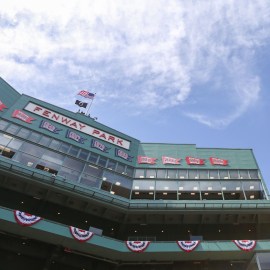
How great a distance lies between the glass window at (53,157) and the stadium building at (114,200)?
0.11m

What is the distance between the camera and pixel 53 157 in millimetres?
32344

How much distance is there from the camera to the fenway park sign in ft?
122

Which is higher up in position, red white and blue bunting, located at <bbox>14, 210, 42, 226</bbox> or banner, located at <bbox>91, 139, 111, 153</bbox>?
banner, located at <bbox>91, 139, 111, 153</bbox>

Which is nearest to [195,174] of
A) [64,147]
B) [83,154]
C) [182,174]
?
[182,174]

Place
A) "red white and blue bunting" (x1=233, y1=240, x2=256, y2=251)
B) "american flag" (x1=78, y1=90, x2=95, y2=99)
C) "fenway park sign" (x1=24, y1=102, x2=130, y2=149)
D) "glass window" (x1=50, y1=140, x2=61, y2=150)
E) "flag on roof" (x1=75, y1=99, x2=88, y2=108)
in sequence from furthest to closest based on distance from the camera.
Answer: "american flag" (x1=78, y1=90, x2=95, y2=99) → "flag on roof" (x1=75, y1=99, x2=88, y2=108) → "fenway park sign" (x1=24, y1=102, x2=130, y2=149) → "glass window" (x1=50, y1=140, x2=61, y2=150) → "red white and blue bunting" (x1=233, y1=240, x2=256, y2=251)

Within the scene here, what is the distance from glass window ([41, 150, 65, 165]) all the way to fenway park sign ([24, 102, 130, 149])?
581cm

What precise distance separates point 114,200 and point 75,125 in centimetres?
1305

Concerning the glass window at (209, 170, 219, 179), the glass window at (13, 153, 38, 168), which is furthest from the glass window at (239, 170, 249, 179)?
the glass window at (13, 153, 38, 168)

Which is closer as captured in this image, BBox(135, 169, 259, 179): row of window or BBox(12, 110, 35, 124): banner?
BBox(12, 110, 35, 124): banner

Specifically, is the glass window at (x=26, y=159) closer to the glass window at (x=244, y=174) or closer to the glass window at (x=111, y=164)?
the glass window at (x=111, y=164)

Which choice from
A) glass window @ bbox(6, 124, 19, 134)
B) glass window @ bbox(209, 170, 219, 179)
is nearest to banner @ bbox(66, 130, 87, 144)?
glass window @ bbox(6, 124, 19, 134)

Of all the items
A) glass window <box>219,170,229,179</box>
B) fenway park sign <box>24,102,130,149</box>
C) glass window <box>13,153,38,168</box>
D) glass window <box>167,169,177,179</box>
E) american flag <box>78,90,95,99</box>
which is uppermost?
american flag <box>78,90,95,99</box>

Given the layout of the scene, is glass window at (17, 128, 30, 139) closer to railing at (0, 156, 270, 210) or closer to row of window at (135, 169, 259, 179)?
railing at (0, 156, 270, 210)

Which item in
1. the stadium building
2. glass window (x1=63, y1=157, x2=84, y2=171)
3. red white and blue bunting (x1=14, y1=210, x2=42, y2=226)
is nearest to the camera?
red white and blue bunting (x1=14, y1=210, x2=42, y2=226)
